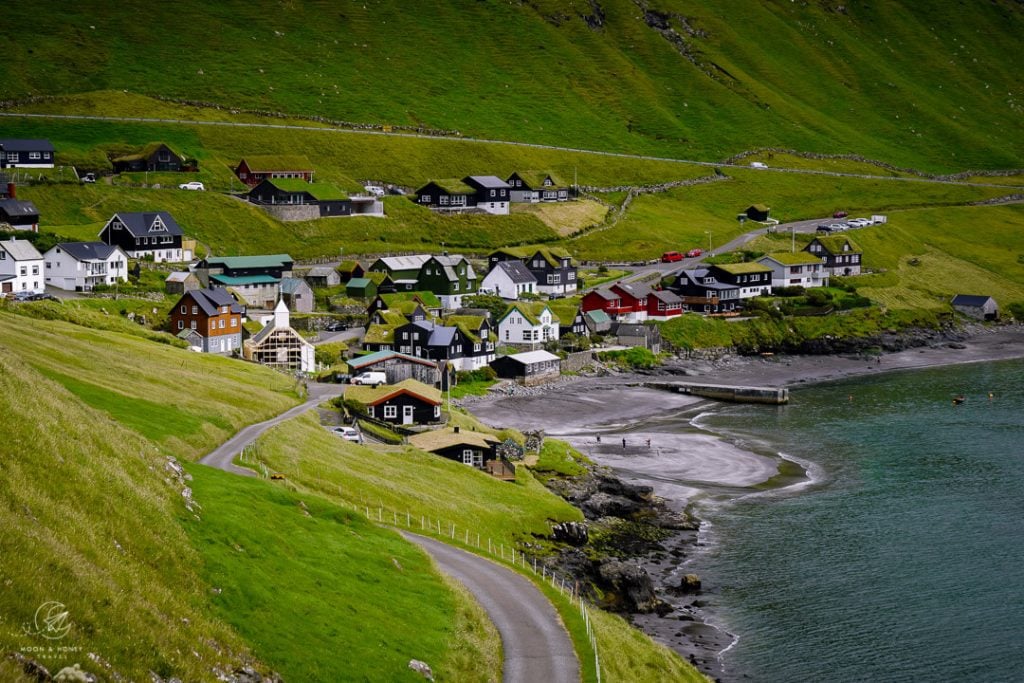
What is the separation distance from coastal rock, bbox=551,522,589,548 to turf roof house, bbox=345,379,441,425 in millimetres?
23673

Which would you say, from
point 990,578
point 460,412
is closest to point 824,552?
point 990,578

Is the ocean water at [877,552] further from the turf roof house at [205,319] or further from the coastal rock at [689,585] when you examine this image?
the turf roof house at [205,319]

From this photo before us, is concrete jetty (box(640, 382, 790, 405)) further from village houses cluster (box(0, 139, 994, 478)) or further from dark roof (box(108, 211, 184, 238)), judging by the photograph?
dark roof (box(108, 211, 184, 238))

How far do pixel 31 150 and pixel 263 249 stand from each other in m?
37.0

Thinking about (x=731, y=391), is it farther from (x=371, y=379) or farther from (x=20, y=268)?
(x=20, y=268)

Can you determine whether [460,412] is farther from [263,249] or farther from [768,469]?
[263,249]

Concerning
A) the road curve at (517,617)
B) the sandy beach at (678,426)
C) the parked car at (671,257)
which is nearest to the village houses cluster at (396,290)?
the parked car at (671,257)

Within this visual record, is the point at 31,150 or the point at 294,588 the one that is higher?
the point at 31,150

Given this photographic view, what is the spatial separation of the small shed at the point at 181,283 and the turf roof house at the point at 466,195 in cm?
6278

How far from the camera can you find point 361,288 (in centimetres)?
14488

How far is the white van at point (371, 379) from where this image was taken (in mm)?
106938

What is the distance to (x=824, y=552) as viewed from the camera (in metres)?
74.5

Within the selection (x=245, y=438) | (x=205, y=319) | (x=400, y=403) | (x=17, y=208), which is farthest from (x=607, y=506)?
(x=17, y=208)

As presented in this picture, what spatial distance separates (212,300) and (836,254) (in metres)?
103
